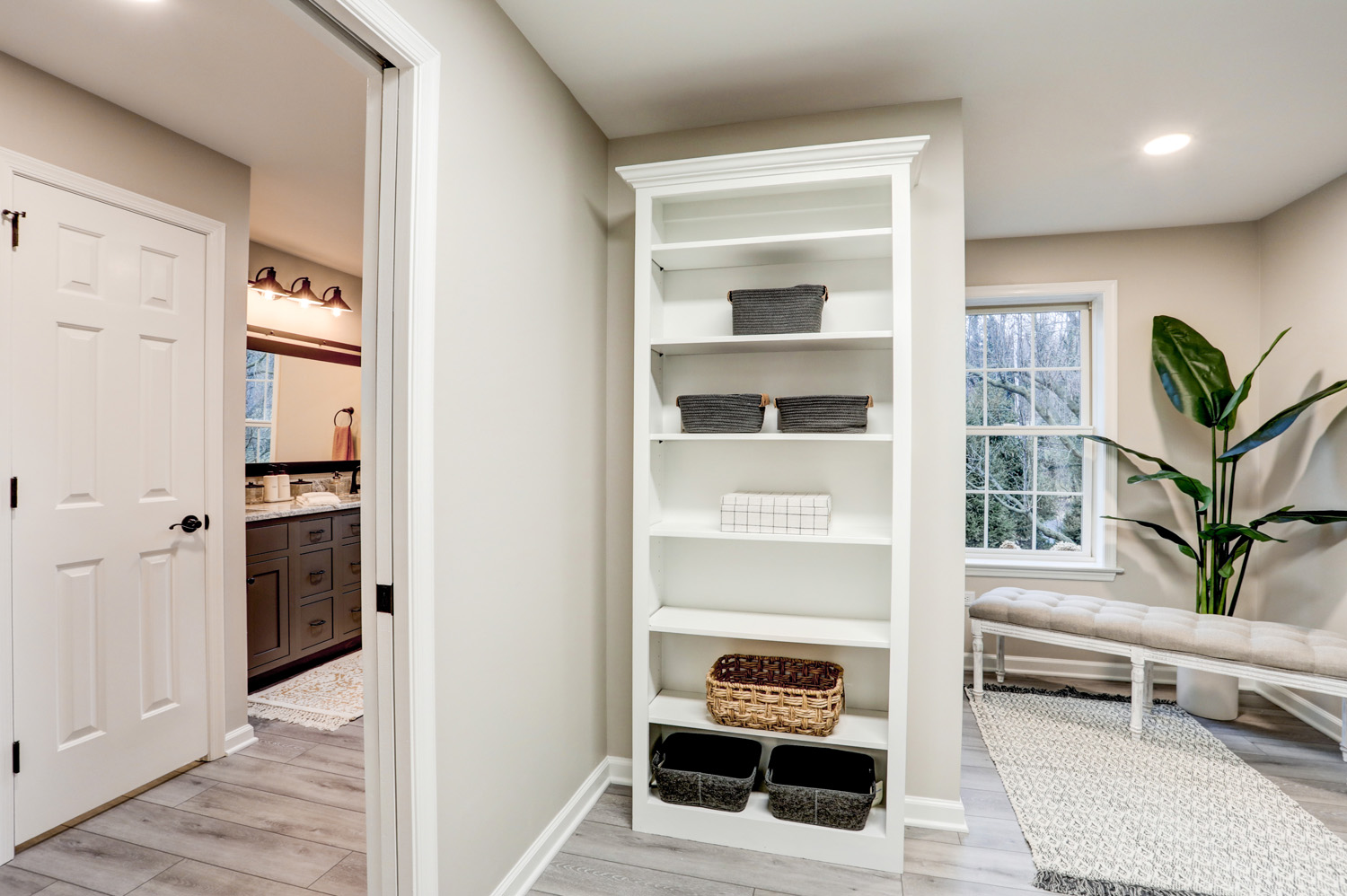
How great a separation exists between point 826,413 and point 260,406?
3.48 meters

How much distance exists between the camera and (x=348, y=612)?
13.4ft

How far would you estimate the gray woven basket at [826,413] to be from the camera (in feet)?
7.11

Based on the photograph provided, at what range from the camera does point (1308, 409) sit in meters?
3.22

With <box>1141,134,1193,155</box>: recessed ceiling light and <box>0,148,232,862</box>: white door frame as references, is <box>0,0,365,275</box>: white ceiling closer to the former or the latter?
<box>0,148,232,862</box>: white door frame

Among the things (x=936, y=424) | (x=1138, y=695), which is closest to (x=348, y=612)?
(x=936, y=424)

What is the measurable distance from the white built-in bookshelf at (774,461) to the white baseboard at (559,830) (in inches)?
8.3

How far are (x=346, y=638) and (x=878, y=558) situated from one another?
3269 mm

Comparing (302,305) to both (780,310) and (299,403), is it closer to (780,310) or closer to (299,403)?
(299,403)

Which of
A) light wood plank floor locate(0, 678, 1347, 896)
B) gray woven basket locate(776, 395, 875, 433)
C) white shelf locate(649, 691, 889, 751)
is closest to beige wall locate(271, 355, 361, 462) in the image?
light wood plank floor locate(0, 678, 1347, 896)

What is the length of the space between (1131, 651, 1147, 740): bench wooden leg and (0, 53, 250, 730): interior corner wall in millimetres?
3777

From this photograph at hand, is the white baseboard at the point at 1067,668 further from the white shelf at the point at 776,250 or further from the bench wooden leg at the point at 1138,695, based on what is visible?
the white shelf at the point at 776,250

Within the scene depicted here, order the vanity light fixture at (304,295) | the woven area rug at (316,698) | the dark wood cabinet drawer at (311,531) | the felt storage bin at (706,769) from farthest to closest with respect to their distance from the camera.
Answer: the vanity light fixture at (304,295) < the dark wood cabinet drawer at (311,531) < the woven area rug at (316,698) < the felt storage bin at (706,769)

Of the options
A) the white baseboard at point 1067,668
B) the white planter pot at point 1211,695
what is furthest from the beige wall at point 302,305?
the white planter pot at point 1211,695

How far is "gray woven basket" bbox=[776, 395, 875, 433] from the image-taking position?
7.11ft
